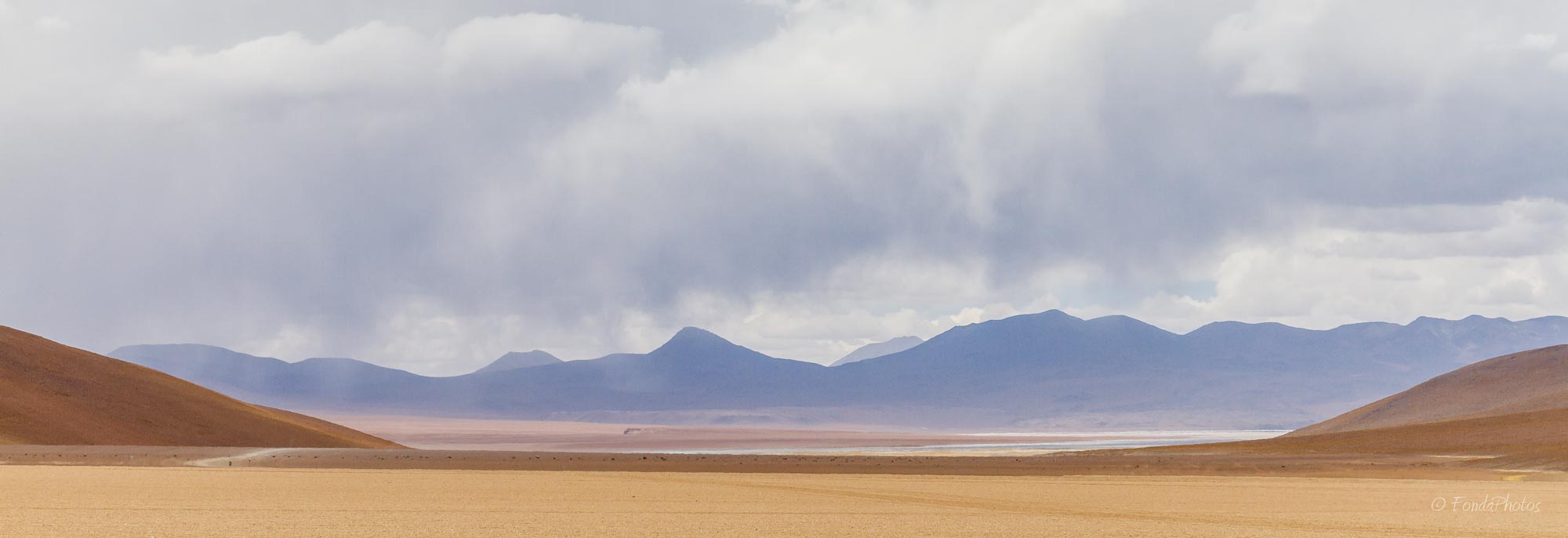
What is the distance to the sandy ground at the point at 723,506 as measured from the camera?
1138 inches

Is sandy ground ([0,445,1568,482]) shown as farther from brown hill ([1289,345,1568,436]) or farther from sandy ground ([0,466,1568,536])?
brown hill ([1289,345,1568,436])

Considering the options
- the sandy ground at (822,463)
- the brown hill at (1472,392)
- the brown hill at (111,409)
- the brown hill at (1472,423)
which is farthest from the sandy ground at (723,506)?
the brown hill at (1472,392)

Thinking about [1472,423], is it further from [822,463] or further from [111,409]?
[111,409]

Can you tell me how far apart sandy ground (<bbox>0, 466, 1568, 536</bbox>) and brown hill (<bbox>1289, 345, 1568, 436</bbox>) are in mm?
87950

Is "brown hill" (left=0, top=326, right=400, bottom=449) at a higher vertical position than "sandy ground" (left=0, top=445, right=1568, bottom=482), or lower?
higher

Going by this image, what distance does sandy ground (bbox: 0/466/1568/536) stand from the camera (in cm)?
2891

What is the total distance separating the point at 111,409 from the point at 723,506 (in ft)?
210

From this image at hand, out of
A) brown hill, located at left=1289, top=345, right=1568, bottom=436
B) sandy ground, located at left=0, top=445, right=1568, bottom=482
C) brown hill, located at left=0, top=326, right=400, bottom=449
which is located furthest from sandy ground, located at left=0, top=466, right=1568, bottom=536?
brown hill, located at left=1289, top=345, right=1568, bottom=436

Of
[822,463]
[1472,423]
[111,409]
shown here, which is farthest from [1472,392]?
[111,409]


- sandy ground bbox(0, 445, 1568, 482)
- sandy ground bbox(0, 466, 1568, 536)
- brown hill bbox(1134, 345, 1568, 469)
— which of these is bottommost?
sandy ground bbox(0, 466, 1568, 536)

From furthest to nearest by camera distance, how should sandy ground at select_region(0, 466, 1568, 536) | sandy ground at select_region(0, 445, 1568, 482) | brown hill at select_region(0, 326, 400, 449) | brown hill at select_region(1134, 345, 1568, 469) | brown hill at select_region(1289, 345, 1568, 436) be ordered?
brown hill at select_region(1289, 345, 1568, 436) < brown hill at select_region(1134, 345, 1568, 469) < brown hill at select_region(0, 326, 400, 449) < sandy ground at select_region(0, 445, 1568, 482) < sandy ground at select_region(0, 466, 1568, 536)

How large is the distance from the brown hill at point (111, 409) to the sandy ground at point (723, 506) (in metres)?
27.7

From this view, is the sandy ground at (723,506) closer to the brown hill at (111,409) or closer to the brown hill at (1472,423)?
the brown hill at (1472,423)

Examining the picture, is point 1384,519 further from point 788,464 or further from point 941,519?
point 788,464
